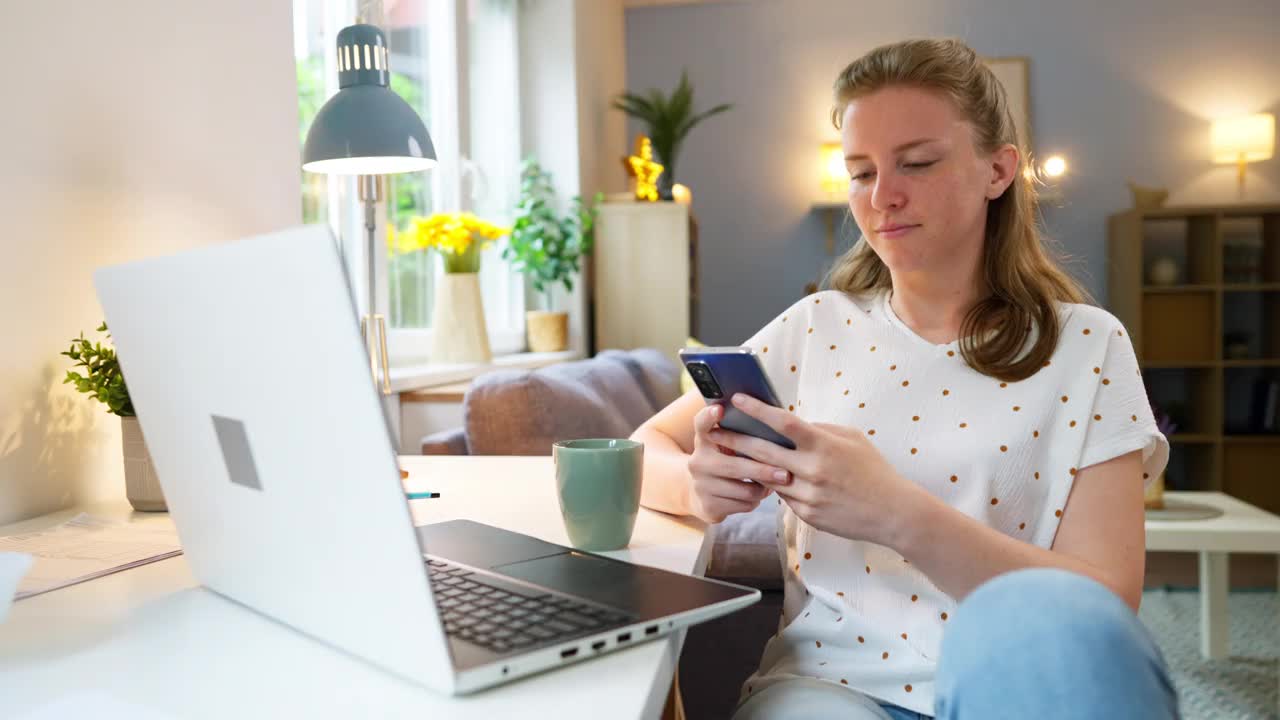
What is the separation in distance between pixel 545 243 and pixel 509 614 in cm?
308

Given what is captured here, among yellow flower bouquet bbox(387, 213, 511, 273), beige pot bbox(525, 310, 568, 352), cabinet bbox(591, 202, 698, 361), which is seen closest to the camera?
yellow flower bouquet bbox(387, 213, 511, 273)

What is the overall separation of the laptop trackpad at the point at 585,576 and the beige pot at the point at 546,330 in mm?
3055

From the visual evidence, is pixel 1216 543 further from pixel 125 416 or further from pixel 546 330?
pixel 125 416

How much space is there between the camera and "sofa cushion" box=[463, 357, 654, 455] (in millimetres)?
1938

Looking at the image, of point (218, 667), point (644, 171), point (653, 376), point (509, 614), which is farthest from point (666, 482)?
point (644, 171)

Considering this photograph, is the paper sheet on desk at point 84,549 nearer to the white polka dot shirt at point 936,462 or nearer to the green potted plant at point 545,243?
the white polka dot shirt at point 936,462

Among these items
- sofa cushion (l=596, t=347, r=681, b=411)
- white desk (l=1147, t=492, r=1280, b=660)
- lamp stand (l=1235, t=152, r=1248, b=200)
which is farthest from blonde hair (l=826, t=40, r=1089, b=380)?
lamp stand (l=1235, t=152, r=1248, b=200)

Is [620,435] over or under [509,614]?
under

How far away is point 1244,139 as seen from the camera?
4719mm

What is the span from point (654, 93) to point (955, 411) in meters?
3.67

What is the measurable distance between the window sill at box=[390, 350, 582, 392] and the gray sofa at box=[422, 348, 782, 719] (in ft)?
1.19

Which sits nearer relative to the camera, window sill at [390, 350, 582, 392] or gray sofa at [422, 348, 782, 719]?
gray sofa at [422, 348, 782, 719]

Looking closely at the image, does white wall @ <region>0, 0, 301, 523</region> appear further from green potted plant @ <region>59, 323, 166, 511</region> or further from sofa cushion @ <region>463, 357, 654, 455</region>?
sofa cushion @ <region>463, 357, 654, 455</region>

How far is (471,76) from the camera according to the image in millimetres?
3740
